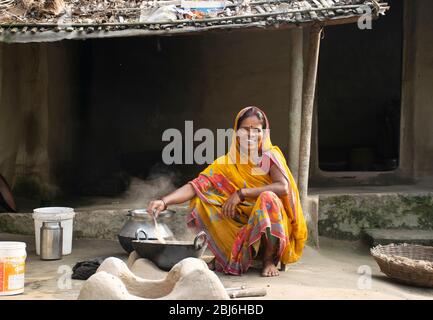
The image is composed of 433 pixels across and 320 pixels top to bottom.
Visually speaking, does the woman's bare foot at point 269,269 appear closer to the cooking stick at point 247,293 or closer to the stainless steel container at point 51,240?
the cooking stick at point 247,293

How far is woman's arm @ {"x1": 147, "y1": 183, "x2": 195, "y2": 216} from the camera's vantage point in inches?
198

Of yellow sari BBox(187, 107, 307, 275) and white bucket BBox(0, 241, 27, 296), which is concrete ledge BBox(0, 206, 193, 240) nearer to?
yellow sari BBox(187, 107, 307, 275)

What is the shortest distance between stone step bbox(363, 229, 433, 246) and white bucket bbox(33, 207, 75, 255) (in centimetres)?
314

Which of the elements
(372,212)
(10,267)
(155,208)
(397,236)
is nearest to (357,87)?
(372,212)

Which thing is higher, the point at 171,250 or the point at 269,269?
the point at 171,250

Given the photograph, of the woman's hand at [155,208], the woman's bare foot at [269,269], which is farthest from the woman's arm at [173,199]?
the woman's bare foot at [269,269]

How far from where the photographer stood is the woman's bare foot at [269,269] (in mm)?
5113

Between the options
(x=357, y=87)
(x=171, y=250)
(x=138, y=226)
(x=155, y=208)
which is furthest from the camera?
(x=357, y=87)

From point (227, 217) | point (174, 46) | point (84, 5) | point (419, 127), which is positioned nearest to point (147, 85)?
point (174, 46)

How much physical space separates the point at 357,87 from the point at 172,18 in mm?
6796

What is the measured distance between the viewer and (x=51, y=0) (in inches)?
257

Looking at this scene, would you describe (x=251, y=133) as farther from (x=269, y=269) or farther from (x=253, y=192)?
(x=269, y=269)

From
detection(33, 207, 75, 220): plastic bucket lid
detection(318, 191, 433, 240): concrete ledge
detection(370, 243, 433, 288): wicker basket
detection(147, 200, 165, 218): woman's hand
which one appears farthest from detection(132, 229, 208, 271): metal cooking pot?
detection(318, 191, 433, 240): concrete ledge

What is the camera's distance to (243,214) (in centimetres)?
525
